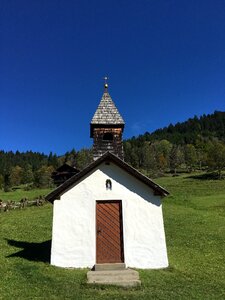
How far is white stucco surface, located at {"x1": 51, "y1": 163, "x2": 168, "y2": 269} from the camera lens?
14.9 metres

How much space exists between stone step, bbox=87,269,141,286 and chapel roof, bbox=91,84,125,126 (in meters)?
9.50

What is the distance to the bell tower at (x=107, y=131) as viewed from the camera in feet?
63.8

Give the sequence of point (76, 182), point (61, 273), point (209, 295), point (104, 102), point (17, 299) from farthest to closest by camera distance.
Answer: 1. point (104, 102)
2. point (76, 182)
3. point (61, 273)
4. point (209, 295)
5. point (17, 299)

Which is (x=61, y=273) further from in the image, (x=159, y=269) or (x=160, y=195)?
(x=160, y=195)

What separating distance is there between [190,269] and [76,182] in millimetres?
6950

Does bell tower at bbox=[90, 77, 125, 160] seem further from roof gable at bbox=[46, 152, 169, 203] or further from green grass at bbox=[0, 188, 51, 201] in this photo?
green grass at bbox=[0, 188, 51, 201]

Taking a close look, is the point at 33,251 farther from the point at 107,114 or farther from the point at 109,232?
the point at 107,114

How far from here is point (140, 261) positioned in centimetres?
1498

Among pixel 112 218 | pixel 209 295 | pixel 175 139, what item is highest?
pixel 175 139

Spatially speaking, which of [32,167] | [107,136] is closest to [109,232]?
[107,136]

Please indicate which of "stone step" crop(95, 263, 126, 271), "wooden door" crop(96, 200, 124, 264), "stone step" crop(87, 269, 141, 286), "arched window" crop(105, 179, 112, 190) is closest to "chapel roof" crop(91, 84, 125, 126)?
"arched window" crop(105, 179, 112, 190)

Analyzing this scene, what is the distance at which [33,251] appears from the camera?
58.1 feet

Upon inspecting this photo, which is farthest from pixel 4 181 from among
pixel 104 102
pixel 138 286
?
pixel 138 286

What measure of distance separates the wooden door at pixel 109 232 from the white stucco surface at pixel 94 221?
8.8 inches
